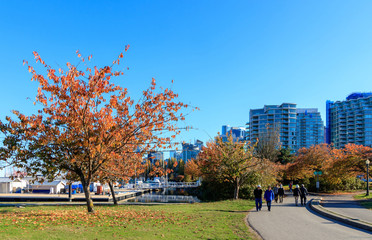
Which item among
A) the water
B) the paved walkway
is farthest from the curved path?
the water

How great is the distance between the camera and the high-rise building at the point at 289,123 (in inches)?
4183

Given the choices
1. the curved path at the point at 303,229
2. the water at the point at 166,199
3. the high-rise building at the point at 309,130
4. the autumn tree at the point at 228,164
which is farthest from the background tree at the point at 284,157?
the high-rise building at the point at 309,130

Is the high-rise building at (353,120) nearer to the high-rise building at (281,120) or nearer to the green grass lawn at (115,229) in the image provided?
the high-rise building at (281,120)

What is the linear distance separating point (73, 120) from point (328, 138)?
15376 cm

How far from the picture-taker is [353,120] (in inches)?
4801

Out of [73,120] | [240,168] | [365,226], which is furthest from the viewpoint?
[240,168]

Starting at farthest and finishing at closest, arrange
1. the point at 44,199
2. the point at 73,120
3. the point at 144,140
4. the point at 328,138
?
the point at 328,138, the point at 44,199, the point at 144,140, the point at 73,120

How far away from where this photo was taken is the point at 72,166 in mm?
14000

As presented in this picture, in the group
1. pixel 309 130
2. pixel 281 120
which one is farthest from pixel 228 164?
pixel 309 130

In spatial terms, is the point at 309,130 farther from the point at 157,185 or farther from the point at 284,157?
the point at 157,185

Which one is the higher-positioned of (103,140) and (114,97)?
(114,97)

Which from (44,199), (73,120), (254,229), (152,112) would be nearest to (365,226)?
(254,229)

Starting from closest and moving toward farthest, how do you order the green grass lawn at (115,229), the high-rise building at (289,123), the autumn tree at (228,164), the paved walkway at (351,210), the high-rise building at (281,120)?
1. the green grass lawn at (115,229)
2. the paved walkway at (351,210)
3. the autumn tree at (228,164)
4. the high-rise building at (281,120)
5. the high-rise building at (289,123)

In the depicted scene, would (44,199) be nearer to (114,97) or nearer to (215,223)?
(114,97)
